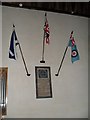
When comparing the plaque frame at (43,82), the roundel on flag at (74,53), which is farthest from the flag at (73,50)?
the plaque frame at (43,82)

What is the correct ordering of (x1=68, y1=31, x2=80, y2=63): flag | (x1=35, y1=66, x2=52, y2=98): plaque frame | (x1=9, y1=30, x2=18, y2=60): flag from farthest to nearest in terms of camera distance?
Answer: 1. (x1=68, y1=31, x2=80, y2=63): flag
2. (x1=35, y1=66, x2=52, y2=98): plaque frame
3. (x1=9, y1=30, x2=18, y2=60): flag

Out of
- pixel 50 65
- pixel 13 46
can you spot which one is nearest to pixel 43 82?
pixel 50 65

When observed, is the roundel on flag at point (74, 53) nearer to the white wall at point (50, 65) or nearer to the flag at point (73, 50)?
the flag at point (73, 50)

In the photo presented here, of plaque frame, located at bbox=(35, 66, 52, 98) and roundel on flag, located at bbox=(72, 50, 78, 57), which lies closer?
plaque frame, located at bbox=(35, 66, 52, 98)

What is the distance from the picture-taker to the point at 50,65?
15.8ft

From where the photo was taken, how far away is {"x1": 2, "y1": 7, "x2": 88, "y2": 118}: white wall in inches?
A: 179

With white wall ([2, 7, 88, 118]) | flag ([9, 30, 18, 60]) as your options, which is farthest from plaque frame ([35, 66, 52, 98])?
flag ([9, 30, 18, 60])

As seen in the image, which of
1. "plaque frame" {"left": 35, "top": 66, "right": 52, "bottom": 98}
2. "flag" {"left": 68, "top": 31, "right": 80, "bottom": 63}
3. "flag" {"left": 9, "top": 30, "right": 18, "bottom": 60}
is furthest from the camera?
"flag" {"left": 68, "top": 31, "right": 80, "bottom": 63}

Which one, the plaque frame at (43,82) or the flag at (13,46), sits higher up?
the flag at (13,46)

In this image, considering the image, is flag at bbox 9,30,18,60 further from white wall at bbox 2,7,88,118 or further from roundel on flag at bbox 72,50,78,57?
roundel on flag at bbox 72,50,78,57

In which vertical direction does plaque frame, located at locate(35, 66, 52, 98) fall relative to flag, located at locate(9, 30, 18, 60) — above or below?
below

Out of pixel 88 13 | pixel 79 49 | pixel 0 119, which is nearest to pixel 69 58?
pixel 79 49

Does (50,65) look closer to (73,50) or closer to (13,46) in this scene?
(73,50)

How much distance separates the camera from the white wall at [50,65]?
4.54 metres
